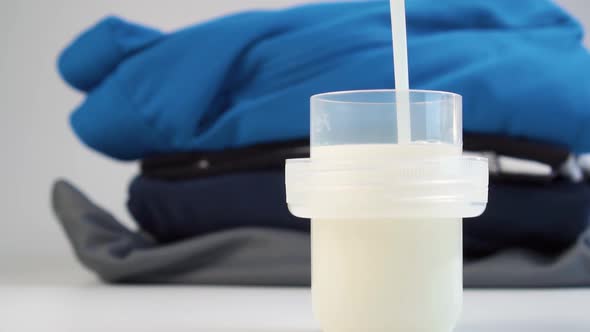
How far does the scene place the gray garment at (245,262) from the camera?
2.51ft

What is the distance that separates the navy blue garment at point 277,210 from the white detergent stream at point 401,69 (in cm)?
36

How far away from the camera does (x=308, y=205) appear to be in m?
0.47

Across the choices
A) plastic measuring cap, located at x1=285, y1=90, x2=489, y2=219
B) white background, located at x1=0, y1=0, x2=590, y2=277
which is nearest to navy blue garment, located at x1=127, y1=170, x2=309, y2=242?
plastic measuring cap, located at x1=285, y1=90, x2=489, y2=219

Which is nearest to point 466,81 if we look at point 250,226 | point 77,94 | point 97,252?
point 250,226

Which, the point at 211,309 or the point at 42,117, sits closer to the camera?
the point at 211,309

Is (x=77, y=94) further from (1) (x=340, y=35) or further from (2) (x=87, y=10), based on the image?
(1) (x=340, y=35)

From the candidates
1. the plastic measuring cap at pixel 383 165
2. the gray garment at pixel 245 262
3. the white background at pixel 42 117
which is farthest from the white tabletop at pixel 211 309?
the white background at pixel 42 117

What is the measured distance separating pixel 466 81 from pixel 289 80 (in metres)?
0.19

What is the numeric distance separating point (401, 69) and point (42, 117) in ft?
3.48

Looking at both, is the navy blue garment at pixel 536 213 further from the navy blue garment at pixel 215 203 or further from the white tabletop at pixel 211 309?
the navy blue garment at pixel 215 203

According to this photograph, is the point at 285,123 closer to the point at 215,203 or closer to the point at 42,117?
the point at 215,203

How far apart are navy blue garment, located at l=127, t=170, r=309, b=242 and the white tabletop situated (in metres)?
0.09

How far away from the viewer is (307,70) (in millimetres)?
829

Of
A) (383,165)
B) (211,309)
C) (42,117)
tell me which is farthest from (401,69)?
(42,117)
